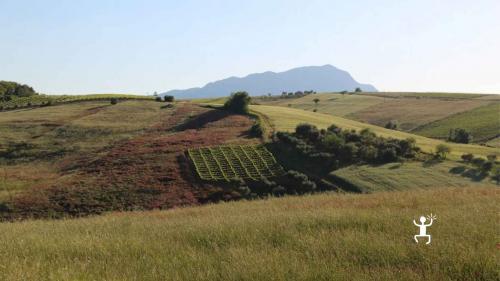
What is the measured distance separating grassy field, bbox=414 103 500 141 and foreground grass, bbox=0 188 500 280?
289 feet

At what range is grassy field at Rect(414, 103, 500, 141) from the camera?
92.6 metres

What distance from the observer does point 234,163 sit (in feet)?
171

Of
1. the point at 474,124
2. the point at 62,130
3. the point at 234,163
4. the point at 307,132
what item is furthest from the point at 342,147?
the point at 474,124

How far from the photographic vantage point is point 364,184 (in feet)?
139

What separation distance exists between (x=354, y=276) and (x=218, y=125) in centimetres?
6526

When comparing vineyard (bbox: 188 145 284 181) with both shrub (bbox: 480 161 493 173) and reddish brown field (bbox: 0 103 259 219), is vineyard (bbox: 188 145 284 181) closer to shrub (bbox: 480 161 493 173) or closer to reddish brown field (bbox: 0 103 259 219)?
reddish brown field (bbox: 0 103 259 219)

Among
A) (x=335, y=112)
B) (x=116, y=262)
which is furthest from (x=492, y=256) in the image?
(x=335, y=112)

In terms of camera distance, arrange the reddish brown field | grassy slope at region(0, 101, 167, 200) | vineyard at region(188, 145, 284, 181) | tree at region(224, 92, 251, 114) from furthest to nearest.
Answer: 1. tree at region(224, 92, 251, 114)
2. grassy slope at region(0, 101, 167, 200)
3. vineyard at region(188, 145, 284, 181)
4. the reddish brown field

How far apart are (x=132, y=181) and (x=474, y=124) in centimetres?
8304

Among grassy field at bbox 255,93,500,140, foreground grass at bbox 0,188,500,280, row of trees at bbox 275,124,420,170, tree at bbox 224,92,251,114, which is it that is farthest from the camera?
grassy field at bbox 255,93,500,140

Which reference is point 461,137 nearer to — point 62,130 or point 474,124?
point 474,124

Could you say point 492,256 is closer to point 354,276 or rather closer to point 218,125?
point 354,276

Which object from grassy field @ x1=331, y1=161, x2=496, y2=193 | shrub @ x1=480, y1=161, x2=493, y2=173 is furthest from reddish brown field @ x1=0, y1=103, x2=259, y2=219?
shrub @ x1=480, y1=161, x2=493, y2=173

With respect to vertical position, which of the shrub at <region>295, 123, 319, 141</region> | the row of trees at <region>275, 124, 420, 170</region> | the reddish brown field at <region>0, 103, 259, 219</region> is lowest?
the reddish brown field at <region>0, 103, 259, 219</region>
